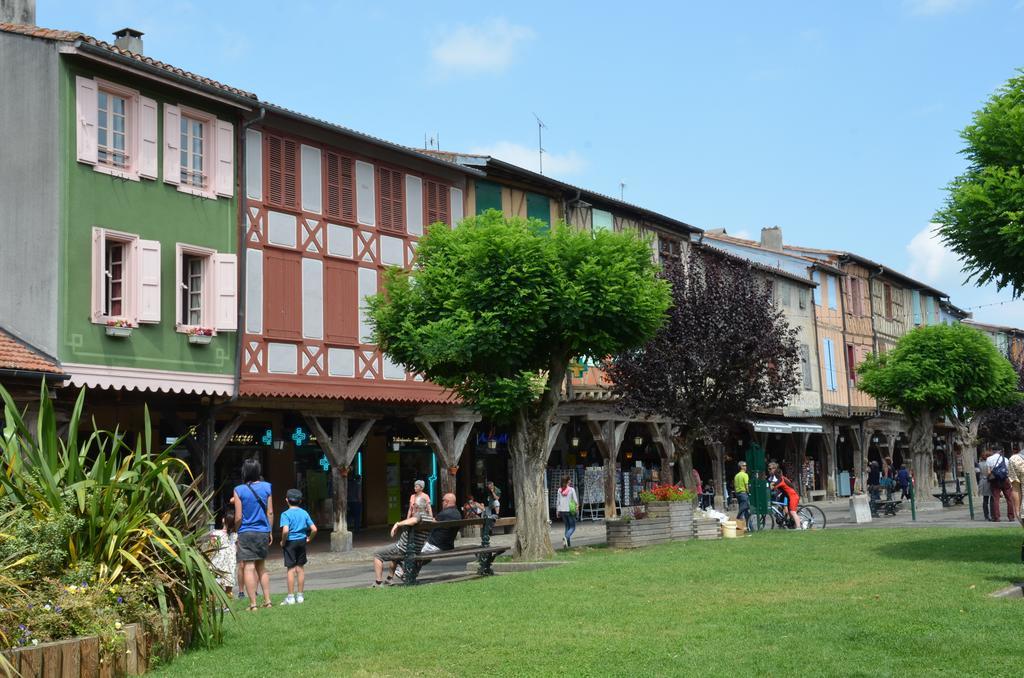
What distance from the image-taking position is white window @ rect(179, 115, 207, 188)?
67.9 feet

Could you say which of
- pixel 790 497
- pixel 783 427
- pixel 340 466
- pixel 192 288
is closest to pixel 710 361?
pixel 790 497

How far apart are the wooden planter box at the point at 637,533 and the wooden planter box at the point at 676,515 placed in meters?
0.22

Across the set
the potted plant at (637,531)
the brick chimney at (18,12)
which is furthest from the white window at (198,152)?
the potted plant at (637,531)

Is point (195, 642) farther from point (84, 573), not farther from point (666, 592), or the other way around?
point (666, 592)

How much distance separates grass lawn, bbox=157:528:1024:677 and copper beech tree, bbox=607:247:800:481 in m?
10.0

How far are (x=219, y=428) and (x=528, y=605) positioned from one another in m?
13.6

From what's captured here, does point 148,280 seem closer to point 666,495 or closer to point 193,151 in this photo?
point 193,151

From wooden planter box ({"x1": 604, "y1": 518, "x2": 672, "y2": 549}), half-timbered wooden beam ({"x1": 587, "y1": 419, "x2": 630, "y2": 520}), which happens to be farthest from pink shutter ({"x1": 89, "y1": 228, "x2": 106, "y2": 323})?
half-timbered wooden beam ({"x1": 587, "y1": 419, "x2": 630, "y2": 520})

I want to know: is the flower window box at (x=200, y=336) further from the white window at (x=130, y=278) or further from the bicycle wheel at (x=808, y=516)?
the bicycle wheel at (x=808, y=516)

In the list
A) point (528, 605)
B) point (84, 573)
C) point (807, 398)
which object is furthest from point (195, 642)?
point (807, 398)

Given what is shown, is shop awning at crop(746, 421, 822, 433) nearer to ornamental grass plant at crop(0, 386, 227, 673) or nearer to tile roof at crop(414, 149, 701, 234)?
tile roof at crop(414, 149, 701, 234)

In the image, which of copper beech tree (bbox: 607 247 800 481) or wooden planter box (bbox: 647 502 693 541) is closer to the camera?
wooden planter box (bbox: 647 502 693 541)

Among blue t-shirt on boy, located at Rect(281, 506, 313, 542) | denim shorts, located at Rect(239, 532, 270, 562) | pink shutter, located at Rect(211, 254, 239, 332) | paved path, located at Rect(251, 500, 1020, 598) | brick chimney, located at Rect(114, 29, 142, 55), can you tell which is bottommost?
paved path, located at Rect(251, 500, 1020, 598)

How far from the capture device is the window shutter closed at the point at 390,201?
24.6 meters
